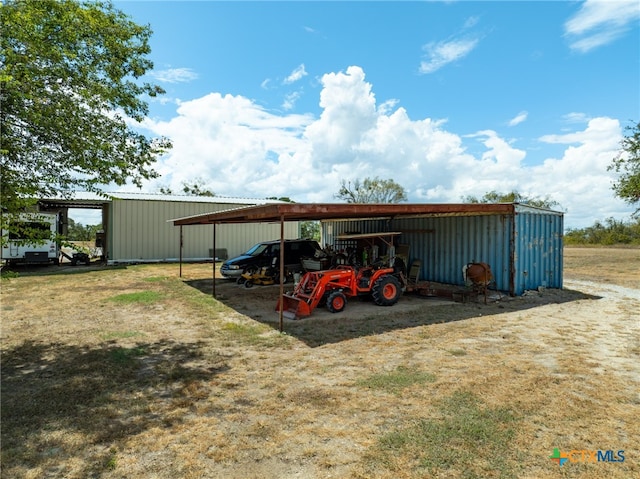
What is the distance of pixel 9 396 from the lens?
3.99 m

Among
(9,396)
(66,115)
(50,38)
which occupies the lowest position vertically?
(9,396)

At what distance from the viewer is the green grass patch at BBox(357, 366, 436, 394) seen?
415 cm

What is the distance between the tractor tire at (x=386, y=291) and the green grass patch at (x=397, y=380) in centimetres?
379

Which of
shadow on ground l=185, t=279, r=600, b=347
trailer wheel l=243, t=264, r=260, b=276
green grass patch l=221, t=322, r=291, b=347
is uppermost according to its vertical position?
trailer wheel l=243, t=264, r=260, b=276

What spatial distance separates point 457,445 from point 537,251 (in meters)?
8.74

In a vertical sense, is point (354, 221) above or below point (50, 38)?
below

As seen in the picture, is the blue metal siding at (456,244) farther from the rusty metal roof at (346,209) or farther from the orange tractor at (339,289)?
the orange tractor at (339,289)

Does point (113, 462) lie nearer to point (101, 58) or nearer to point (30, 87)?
point (30, 87)

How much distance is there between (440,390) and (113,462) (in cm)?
305

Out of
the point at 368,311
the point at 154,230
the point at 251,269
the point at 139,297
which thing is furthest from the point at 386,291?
the point at 154,230

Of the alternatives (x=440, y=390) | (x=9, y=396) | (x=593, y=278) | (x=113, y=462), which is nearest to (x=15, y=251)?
(x=9, y=396)

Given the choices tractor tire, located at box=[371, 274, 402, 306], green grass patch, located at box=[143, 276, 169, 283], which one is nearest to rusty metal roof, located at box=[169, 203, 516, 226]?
tractor tire, located at box=[371, 274, 402, 306]

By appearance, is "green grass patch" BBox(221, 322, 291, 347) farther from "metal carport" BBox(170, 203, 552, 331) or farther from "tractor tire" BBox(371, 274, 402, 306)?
"tractor tire" BBox(371, 274, 402, 306)

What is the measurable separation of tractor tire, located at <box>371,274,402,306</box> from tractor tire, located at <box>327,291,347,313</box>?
865mm
